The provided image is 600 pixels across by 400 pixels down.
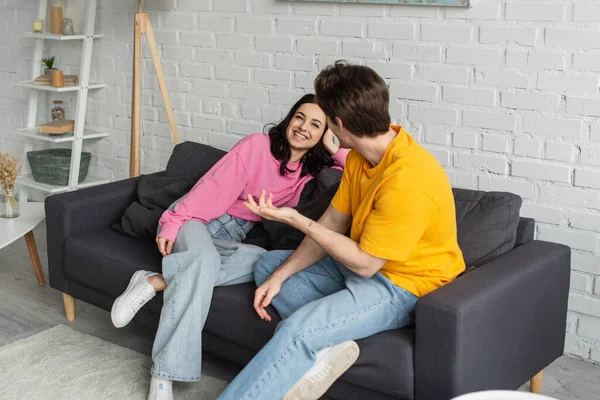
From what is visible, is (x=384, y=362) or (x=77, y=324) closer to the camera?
(x=384, y=362)

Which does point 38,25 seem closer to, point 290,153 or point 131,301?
point 290,153

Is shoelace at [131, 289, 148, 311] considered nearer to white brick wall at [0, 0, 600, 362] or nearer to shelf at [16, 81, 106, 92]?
white brick wall at [0, 0, 600, 362]

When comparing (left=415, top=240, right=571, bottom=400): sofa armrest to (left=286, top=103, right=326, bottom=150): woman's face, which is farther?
(left=286, top=103, right=326, bottom=150): woman's face

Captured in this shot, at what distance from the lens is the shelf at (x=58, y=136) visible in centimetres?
445

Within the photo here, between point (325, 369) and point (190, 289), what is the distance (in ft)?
1.95

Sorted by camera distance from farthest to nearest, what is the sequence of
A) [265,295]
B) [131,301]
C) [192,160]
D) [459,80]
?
[192,160]
[459,80]
[131,301]
[265,295]

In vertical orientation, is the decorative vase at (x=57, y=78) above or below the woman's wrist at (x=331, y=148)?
above

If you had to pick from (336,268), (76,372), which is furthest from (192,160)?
(336,268)

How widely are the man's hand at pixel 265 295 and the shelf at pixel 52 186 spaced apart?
221 cm

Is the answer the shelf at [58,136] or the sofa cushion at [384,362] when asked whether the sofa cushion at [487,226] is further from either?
the shelf at [58,136]

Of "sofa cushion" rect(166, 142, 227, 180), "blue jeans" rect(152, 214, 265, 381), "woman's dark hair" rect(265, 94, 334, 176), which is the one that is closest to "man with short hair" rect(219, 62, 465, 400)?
"blue jeans" rect(152, 214, 265, 381)

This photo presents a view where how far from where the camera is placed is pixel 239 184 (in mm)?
3072

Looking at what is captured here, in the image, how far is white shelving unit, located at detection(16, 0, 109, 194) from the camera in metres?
4.36

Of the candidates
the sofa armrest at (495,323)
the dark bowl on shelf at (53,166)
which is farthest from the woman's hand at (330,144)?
the dark bowl on shelf at (53,166)
